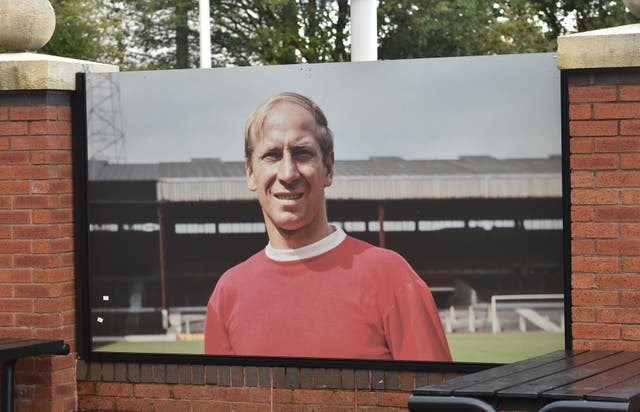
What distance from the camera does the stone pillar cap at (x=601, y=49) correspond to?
577 centimetres

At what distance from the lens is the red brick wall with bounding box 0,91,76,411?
6.80 meters

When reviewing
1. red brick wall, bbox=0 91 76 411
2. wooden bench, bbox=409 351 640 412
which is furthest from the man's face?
wooden bench, bbox=409 351 640 412

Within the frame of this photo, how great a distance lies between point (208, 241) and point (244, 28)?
2815 centimetres

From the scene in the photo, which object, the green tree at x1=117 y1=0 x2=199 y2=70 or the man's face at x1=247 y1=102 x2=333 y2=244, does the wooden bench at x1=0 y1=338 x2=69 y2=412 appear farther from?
the green tree at x1=117 y1=0 x2=199 y2=70

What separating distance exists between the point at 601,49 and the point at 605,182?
64 centimetres

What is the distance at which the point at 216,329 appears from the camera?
672cm

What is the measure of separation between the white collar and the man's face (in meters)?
0.04

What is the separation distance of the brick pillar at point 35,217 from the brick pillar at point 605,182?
284cm

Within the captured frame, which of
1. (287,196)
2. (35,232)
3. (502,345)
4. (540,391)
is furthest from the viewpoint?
(35,232)

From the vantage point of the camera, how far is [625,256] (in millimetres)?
5852

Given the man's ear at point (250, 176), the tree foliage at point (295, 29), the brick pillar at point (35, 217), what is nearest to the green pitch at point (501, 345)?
the man's ear at point (250, 176)

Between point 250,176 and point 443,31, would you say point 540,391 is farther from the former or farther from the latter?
point 443,31

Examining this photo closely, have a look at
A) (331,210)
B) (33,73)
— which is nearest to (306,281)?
→ (331,210)

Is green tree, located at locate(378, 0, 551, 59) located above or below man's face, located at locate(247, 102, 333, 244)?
above
